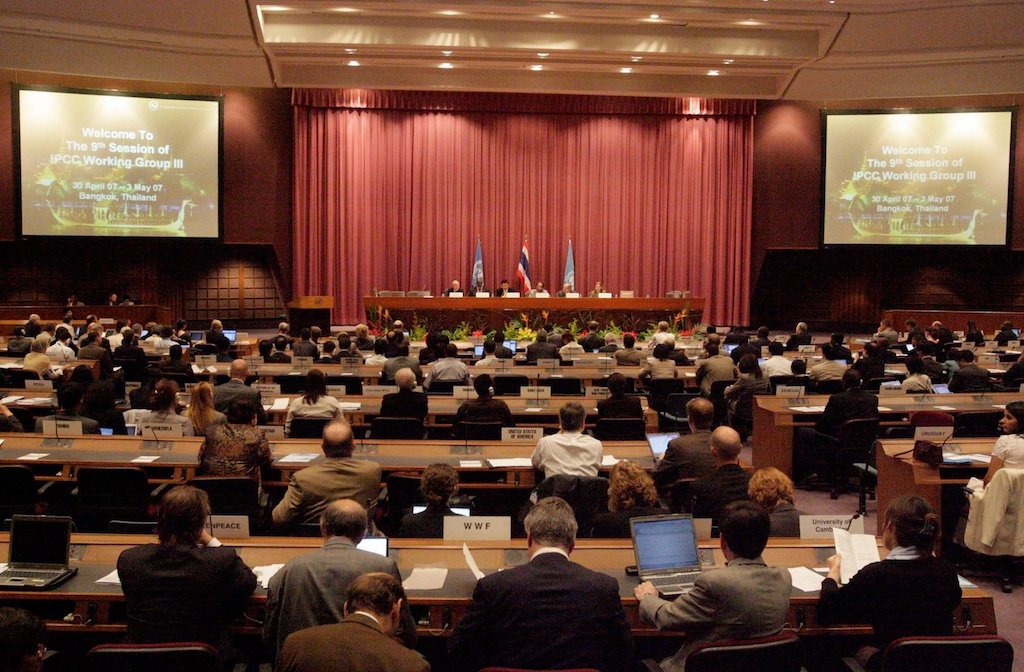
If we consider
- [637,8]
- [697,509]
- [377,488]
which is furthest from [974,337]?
[377,488]

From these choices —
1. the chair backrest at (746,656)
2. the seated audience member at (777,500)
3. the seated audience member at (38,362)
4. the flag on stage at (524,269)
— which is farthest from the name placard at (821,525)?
the flag on stage at (524,269)

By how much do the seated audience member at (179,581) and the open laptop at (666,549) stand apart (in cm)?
153

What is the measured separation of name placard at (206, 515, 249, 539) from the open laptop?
1771mm

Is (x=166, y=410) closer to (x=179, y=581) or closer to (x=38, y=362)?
(x=179, y=581)

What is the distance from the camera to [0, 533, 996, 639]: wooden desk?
3637 mm

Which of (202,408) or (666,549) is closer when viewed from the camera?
(666,549)

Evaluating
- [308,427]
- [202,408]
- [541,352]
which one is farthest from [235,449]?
[541,352]

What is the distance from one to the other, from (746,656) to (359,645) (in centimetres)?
116

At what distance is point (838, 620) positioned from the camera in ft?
12.0

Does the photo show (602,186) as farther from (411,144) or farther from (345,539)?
(345,539)

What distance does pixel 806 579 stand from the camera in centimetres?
392

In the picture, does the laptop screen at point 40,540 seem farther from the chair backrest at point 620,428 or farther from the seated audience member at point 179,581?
the chair backrest at point 620,428

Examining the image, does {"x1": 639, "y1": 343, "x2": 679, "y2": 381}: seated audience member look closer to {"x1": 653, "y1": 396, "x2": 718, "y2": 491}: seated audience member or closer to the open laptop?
{"x1": 653, "y1": 396, "x2": 718, "y2": 491}: seated audience member

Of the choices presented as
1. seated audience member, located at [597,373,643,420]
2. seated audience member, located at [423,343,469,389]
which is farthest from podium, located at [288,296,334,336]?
seated audience member, located at [597,373,643,420]
